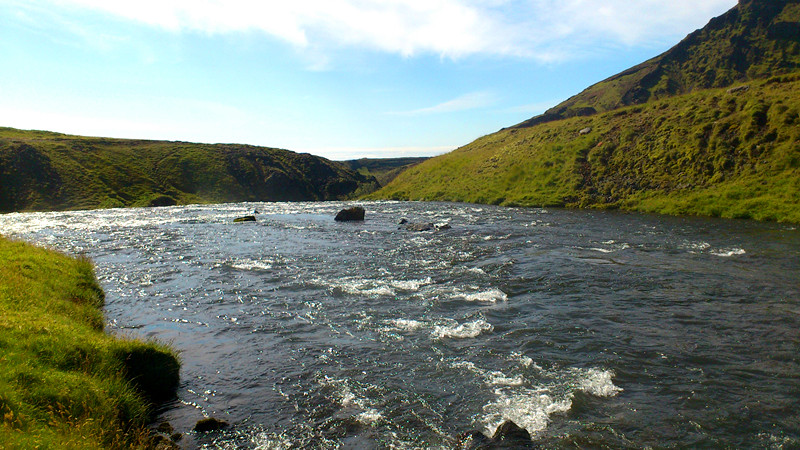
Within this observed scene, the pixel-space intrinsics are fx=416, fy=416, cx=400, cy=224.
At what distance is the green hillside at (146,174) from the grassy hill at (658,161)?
5553cm

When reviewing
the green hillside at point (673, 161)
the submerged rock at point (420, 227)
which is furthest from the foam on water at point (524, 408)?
the green hillside at point (673, 161)

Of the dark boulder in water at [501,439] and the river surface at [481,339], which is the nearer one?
the dark boulder in water at [501,439]

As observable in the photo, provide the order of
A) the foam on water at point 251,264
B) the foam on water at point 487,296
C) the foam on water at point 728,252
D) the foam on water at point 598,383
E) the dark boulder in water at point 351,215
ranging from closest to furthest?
1. the foam on water at point 598,383
2. the foam on water at point 487,296
3. the foam on water at point 728,252
4. the foam on water at point 251,264
5. the dark boulder in water at point 351,215

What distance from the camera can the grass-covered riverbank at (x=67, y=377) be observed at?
24.6 ft

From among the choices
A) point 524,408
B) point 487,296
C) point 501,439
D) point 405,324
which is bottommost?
point 524,408

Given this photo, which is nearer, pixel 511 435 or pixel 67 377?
pixel 511 435

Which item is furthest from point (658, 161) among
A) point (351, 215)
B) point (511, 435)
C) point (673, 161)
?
point (511, 435)

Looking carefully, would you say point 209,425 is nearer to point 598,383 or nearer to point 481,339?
point 481,339

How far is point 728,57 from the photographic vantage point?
17312cm

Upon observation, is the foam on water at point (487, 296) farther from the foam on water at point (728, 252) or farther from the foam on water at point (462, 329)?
the foam on water at point (728, 252)

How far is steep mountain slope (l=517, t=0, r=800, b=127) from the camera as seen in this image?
161 meters

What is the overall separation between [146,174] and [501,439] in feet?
473

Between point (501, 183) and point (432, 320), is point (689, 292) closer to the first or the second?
point (432, 320)

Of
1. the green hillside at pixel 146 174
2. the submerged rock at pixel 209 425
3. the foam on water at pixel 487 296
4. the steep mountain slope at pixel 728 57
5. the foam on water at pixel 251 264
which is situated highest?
the steep mountain slope at pixel 728 57
